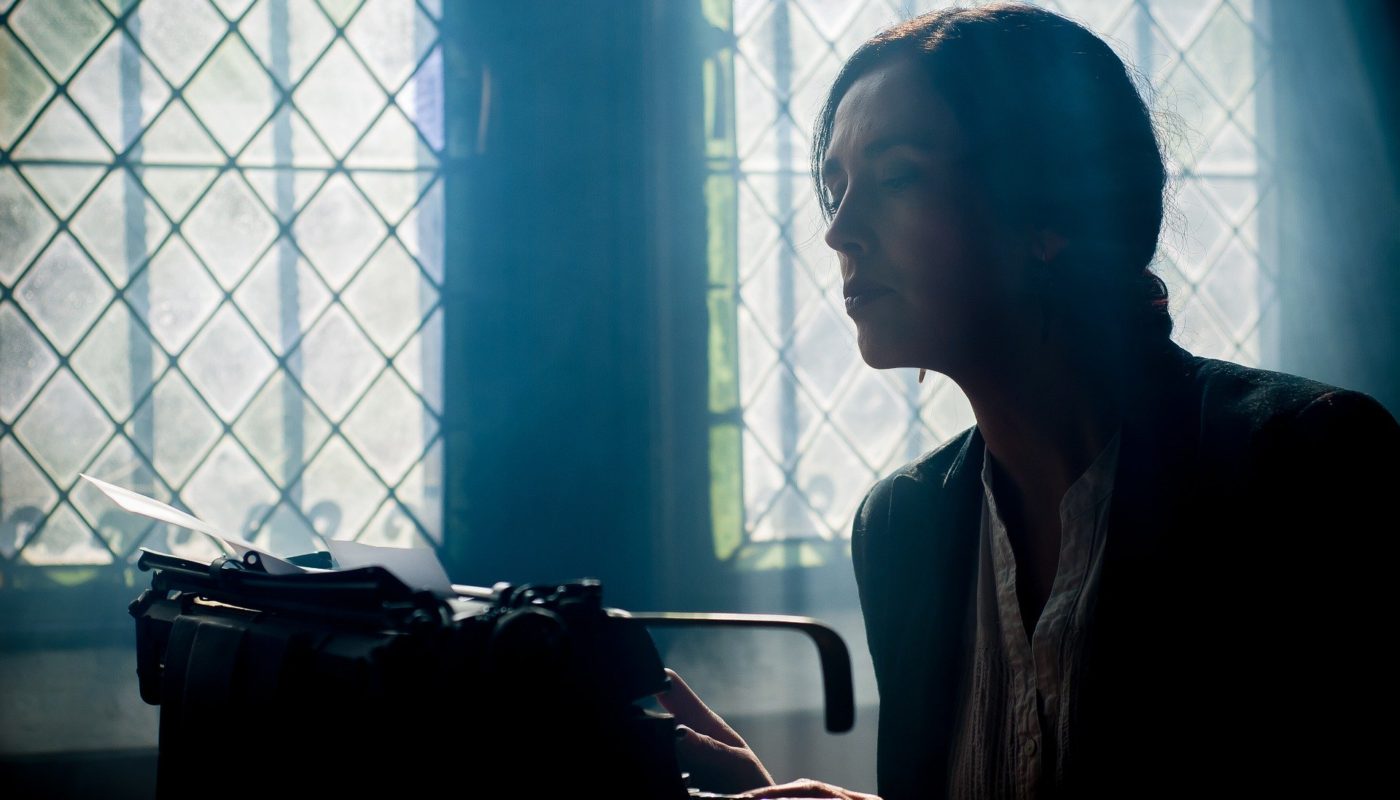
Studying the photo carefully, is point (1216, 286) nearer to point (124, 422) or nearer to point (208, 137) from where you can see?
point (208, 137)

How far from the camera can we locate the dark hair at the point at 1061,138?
786 mm

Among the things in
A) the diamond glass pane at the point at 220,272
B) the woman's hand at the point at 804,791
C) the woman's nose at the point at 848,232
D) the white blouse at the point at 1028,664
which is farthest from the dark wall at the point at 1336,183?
the diamond glass pane at the point at 220,272

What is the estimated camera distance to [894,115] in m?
0.78

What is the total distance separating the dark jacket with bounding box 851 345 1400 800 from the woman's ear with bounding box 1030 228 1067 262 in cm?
13

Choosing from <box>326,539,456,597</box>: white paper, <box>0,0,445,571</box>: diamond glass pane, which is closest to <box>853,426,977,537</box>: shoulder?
<box>326,539,456,597</box>: white paper

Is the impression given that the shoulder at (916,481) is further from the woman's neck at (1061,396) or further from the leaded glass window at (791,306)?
the leaded glass window at (791,306)

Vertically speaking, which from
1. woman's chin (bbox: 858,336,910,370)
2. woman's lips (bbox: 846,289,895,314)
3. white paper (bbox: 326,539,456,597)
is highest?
woman's lips (bbox: 846,289,895,314)

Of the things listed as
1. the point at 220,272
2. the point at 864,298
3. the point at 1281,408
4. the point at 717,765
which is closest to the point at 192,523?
the point at 717,765

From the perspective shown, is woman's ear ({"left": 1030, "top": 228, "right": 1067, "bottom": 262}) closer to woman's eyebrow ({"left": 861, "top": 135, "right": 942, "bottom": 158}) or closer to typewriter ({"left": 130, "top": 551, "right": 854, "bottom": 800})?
woman's eyebrow ({"left": 861, "top": 135, "right": 942, "bottom": 158})

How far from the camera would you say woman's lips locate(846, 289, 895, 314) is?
0.80 meters

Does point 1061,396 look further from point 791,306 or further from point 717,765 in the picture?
point 791,306

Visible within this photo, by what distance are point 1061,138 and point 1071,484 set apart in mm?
315

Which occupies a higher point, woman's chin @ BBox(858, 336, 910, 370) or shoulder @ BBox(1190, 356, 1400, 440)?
woman's chin @ BBox(858, 336, 910, 370)

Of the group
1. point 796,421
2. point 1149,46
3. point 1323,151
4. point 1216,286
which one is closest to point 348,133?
point 796,421
